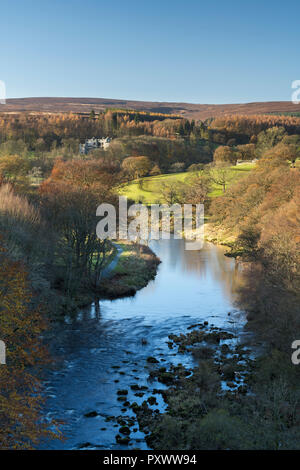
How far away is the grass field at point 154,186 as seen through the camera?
88000 mm

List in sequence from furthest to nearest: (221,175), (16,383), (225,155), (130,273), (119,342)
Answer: (225,155) → (221,175) → (130,273) → (119,342) → (16,383)

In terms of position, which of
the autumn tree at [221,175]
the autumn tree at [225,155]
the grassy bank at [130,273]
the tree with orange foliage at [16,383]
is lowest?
the grassy bank at [130,273]

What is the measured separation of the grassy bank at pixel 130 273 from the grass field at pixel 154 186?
35.1 m

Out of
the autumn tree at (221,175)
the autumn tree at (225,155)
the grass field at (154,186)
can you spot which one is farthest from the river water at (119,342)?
the autumn tree at (225,155)

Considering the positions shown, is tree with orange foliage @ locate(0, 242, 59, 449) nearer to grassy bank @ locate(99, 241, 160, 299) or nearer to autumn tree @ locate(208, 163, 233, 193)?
grassy bank @ locate(99, 241, 160, 299)

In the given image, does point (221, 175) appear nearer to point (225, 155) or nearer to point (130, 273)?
point (225, 155)

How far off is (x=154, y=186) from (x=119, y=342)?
7129cm

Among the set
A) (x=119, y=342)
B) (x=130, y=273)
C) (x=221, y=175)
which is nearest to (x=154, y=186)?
(x=221, y=175)

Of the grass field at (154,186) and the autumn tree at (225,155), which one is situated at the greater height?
the autumn tree at (225,155)

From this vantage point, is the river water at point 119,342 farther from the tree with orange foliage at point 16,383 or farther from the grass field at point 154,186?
the grass field at point 154,186

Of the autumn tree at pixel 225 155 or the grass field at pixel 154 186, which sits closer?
the grass field at pixel 154 186

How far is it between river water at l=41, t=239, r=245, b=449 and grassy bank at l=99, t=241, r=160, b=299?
1.02 m

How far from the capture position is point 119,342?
2702cm
